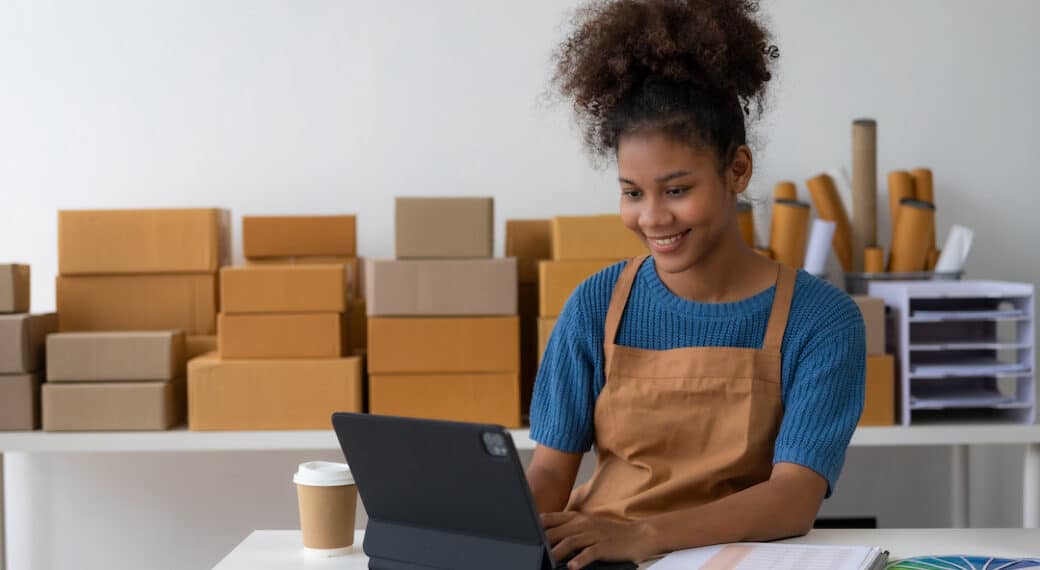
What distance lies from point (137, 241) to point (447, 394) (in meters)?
0.67

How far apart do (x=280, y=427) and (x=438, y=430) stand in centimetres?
124

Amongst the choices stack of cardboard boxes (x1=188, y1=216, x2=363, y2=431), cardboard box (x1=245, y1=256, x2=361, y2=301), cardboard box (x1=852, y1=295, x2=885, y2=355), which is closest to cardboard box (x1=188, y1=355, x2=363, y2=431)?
stack of cardboard boxes (x1=188, y1=216, x2=363, y2=431)

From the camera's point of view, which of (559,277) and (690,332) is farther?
(559,277)

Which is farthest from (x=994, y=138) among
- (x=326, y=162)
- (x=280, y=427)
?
(x=280, y=427)

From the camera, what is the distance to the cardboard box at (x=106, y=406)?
6.66 ft

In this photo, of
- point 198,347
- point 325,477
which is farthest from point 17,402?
point 325,477

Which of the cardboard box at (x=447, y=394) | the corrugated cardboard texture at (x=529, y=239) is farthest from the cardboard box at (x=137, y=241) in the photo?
the corrugated cardboard texture at (x=529, y=239)

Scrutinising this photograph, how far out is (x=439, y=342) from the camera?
2039 mm

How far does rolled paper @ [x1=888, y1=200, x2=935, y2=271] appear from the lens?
2.18 m

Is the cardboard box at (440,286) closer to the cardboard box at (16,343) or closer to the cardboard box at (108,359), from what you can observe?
the cardboard box at (108,359)

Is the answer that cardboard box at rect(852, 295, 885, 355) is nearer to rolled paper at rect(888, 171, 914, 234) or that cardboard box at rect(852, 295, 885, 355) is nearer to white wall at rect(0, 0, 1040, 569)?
rolled paper at rect(888, 171, 914, 234)

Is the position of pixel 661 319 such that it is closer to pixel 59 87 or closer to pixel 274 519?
pixel 274 519

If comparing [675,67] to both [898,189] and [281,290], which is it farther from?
[898,189]

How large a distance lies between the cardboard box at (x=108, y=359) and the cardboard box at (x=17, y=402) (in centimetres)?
5
